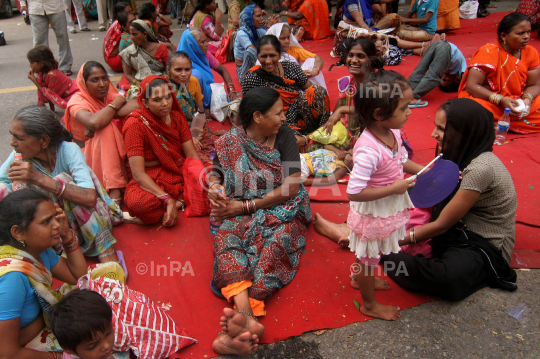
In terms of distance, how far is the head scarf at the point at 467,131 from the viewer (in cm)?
221

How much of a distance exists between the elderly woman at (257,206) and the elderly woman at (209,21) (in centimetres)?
452

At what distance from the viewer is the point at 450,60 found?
189 inches

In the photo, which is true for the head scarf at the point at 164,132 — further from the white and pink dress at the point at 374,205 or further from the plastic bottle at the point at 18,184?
the white and pink dress at the point at 374,205

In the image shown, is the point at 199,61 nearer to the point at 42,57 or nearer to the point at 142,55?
the point at 142,55

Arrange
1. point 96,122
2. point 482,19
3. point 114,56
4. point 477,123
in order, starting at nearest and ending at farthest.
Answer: point 477,123 < point 96,122 < point 114,56 < point 482,19

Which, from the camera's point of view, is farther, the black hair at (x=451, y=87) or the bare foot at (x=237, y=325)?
the black hair at (x=451, y=87)

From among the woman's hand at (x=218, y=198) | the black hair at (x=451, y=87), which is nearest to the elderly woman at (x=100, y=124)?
the woman's hand at (x=218, y=198)

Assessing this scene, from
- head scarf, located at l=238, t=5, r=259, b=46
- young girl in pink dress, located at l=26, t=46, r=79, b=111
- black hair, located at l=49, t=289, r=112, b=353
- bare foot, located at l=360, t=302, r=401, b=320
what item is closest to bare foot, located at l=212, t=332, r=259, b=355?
black hair, located at l=49, t=289, r=112, b=353

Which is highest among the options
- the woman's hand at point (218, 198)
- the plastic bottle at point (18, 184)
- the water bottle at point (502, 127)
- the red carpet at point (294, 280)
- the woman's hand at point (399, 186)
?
the woman's hand at point (399, 186)

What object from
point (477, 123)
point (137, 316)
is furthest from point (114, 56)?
point (477, 123)

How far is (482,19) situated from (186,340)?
28.4 feet

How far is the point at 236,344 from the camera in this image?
1956 millimetres

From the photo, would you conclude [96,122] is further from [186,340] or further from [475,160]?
[475,160]

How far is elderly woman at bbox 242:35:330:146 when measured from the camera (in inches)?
157
